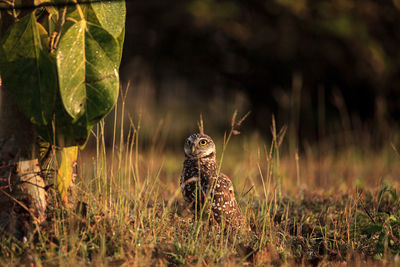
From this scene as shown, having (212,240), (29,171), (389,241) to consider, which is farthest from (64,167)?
(389,241)

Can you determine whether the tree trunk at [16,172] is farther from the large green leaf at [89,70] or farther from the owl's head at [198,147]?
the owl's head at [198,147]

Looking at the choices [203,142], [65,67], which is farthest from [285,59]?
[65,67]

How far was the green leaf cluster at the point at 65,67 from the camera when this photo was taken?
2.38 meters

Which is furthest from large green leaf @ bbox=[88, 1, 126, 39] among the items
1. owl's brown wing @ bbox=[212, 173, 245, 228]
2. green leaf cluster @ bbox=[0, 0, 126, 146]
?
owl's brown wing @ bbox=[212, 173, 245, 228]

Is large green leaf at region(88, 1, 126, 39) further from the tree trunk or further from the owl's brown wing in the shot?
the owl's brown wing

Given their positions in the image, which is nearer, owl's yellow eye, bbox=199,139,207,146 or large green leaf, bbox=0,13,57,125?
large green leaf, bbox=0,13,57,125

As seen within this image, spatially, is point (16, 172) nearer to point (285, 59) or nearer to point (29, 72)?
point (29, 72)

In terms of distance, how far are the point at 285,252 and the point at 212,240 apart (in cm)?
45

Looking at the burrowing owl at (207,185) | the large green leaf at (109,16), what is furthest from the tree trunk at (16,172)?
the burrowing owl at (207,185)

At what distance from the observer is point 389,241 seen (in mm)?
2836

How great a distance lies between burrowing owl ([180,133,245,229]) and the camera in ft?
10.2

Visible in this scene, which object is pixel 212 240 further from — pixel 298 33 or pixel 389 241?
pixel 298 33

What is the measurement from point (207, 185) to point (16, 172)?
1236 mm

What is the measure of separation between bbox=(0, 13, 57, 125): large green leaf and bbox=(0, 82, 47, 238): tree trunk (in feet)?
0.68
